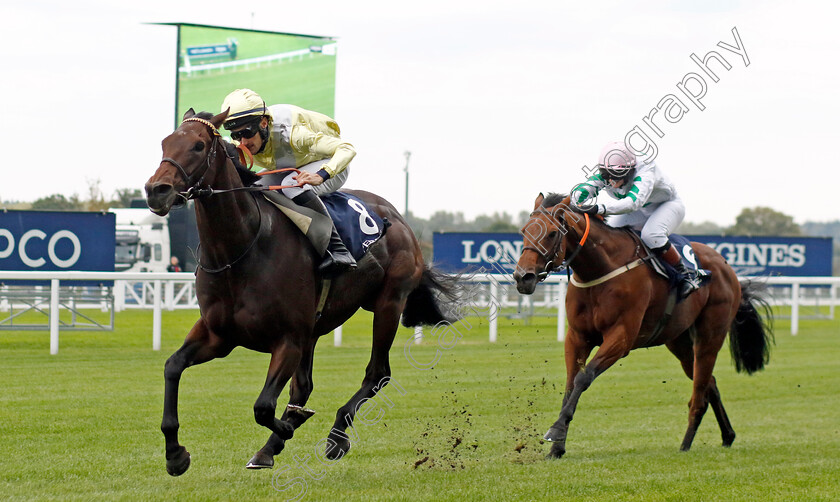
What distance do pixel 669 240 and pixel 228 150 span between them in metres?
3.32

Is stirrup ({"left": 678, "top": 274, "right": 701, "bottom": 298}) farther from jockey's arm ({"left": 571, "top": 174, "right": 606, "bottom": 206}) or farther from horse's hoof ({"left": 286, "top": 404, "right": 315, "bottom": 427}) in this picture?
horse's hoof ({"left": 286, "top": 404, "right": 315, "bottom": 427})

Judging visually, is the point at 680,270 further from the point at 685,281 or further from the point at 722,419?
the point at 722,419

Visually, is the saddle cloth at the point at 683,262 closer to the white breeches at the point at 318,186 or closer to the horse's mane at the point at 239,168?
the white breeches at the point at 318,186

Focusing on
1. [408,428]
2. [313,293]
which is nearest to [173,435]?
[313,293]

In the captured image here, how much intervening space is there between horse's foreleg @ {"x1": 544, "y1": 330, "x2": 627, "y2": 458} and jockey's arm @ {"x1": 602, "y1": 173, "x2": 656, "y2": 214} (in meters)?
0.81

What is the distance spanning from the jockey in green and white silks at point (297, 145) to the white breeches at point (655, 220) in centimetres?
231

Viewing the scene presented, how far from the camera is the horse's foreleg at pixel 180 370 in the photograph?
14.5 ft

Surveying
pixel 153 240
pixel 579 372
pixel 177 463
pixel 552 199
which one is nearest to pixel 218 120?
pixel 177 463

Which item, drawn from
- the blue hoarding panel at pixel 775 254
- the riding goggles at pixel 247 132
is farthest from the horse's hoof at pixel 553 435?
the blue hoarding panel at pixel 775 254

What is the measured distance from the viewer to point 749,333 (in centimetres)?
760

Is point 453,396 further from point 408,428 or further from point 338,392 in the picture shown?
point 408,428

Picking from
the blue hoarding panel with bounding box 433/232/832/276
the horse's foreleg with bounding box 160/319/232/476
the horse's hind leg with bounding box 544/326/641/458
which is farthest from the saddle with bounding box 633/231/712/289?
the blue hoarding panel with bounding box 433/232/832/276

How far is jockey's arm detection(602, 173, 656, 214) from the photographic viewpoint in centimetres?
604

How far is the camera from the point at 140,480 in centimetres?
484
